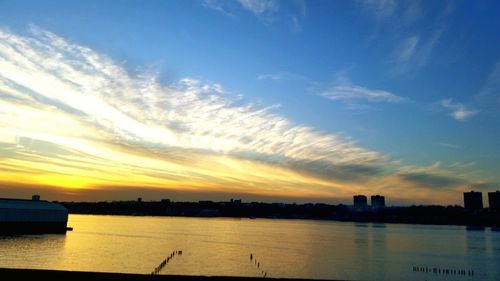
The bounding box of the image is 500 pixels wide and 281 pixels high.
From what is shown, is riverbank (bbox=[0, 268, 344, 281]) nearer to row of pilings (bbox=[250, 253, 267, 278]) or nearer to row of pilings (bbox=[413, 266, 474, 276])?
row of pilings (bbox=[250, 253, 267, 278])

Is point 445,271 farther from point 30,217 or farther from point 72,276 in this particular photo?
point 30,217

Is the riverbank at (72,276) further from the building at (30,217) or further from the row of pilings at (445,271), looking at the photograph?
the building at (30,217)

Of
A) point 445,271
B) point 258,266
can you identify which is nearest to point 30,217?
point 258,266

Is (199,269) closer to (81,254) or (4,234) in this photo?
(81,254)

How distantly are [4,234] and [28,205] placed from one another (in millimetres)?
14334

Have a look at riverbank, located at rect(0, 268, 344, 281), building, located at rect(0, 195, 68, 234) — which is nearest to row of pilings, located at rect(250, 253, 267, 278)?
riverbank, located at rect(0, 268, 344, 281)

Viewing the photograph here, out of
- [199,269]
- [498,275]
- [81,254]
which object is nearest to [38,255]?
[81,254]

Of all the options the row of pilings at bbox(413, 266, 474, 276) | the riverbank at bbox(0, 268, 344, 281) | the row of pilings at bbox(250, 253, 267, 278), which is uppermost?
the riverbank at bbox(0, 268, 344, 281)

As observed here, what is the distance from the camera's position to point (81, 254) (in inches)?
3858

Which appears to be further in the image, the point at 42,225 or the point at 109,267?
the point at 42,225

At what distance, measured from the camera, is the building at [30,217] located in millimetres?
134125

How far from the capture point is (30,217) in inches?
5536

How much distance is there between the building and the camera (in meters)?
134

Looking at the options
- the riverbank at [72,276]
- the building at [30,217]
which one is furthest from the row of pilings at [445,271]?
the building at [30,217]
